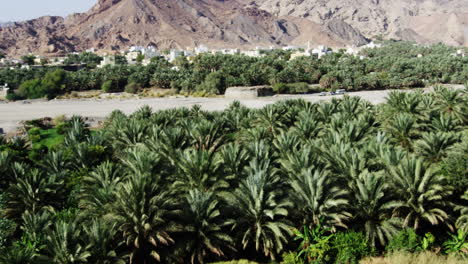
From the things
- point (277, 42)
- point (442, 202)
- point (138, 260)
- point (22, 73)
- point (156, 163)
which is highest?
point (277, 42)

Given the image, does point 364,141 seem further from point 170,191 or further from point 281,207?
point 170,191

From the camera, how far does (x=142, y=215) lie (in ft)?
47.1

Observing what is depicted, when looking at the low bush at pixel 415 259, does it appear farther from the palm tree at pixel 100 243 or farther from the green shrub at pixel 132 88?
the green shrub at pixel 132 88

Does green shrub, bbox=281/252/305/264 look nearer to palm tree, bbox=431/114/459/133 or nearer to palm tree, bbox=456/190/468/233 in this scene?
palm tree, bbox=456/190/468/233

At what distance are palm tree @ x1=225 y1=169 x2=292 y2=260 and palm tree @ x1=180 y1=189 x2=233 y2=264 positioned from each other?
63cm

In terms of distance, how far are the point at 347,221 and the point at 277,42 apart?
613 feet

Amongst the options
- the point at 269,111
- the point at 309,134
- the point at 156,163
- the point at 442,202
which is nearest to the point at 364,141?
the point at 309,134

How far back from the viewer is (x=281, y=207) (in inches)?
625

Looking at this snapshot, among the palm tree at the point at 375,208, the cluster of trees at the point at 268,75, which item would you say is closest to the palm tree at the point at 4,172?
the palm tree at the point at 375,208

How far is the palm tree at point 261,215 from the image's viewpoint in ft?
49.6

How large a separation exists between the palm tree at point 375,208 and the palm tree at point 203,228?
17.3 feet

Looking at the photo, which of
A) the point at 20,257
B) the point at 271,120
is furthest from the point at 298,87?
the point at 20,257

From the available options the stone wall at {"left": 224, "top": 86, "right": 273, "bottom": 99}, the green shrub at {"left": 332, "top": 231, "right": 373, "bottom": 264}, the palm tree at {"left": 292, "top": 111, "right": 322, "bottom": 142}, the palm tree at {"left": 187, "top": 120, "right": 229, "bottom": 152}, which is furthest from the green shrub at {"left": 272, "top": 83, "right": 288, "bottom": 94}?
the green shrub at {"left": 332, "top": 231, "right": 373, "bottom": 264}

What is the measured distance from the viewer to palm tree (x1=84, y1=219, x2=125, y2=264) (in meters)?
13.2
